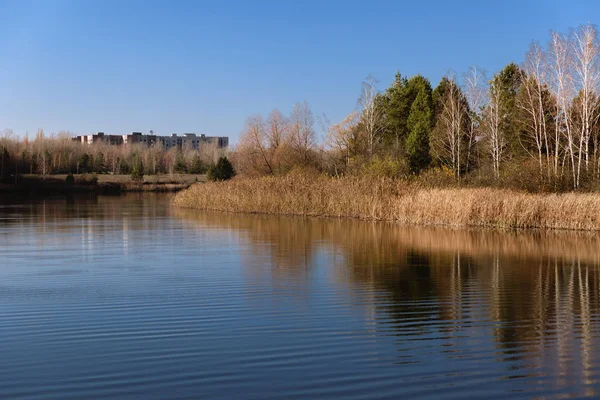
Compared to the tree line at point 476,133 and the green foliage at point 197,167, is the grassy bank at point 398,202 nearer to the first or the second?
the tree line at point 476,133

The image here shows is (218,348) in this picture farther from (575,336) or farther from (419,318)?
(575,336)

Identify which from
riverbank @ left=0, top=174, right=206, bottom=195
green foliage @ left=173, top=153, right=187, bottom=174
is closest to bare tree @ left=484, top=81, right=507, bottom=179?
riverbank @ left=0, top=174, right=206, bottom=195

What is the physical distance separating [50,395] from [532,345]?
550 cm

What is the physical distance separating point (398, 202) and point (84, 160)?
9515 centimetres

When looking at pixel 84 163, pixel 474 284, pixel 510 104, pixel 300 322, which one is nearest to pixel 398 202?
pixel 510 104

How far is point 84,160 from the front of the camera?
4587 inches

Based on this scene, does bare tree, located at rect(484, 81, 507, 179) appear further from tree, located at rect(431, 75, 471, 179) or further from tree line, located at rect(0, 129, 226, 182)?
tree line, located at rect(0, 129, 226, 182)

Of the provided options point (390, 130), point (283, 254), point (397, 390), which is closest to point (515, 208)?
point (283, 254)

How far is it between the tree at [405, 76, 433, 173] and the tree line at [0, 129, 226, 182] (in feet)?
171

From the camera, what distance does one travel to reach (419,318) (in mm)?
10133

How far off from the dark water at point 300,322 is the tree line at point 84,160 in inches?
3257

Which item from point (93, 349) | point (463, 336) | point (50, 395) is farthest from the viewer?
point (463, 336)

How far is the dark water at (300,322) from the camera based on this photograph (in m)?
7.00

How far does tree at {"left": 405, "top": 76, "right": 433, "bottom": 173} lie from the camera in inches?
1896
